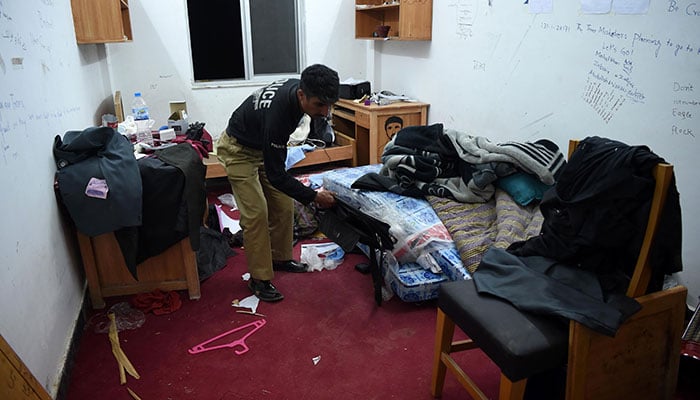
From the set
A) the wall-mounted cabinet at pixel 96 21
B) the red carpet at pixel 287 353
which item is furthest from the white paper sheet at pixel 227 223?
the wall-mounted cabinet at pixel 96 21

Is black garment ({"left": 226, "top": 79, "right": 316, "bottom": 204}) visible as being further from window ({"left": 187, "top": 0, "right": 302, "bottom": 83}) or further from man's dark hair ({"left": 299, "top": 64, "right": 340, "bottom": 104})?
window ({"left": 187, "top": 0, "right": 302, "bottom": 83})

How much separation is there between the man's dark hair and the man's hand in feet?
1.51

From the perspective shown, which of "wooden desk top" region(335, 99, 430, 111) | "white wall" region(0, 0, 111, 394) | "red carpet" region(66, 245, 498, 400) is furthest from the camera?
"wooden desk top" region(335, 99, 430, 111)

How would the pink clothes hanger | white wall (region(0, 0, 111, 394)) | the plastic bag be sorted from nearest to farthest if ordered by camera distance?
white wall (region(0, 0, 111, 394)) < the pink clothes hanger < the plastic bag

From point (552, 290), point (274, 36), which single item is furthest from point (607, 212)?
point (274, 36)

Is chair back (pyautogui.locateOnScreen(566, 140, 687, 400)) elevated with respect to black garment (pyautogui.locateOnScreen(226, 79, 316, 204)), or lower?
lower

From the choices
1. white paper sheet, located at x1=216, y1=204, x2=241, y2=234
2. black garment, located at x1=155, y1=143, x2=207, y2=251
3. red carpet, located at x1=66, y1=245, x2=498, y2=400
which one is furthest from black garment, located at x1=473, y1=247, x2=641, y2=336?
white paper sheet, located at x1=216, y1=204, x2=241, y2=234

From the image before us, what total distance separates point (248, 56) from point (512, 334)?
3.88 meters

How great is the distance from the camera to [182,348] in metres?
2.12

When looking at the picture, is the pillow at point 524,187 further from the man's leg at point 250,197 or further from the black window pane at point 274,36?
the black window pane at point 274,36

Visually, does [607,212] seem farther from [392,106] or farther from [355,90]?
[355,90]

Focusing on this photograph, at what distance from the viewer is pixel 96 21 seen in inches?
115

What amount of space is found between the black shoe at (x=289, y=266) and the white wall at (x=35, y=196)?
101cm

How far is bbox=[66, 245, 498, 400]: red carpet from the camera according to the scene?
6.12 ft
